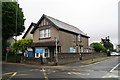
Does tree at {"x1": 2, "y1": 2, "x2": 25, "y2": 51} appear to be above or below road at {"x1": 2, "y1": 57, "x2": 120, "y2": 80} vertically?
above

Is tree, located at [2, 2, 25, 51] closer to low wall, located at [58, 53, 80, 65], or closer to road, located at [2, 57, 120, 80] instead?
low wall, located at [58, 53, 80, 65]

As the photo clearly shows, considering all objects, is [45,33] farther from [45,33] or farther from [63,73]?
[63,73]

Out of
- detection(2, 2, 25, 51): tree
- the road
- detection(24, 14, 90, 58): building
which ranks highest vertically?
detection(2, 2, 25, 51): tree

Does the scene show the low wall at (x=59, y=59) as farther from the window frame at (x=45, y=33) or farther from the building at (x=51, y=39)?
the window frame at (x=45, y=33)

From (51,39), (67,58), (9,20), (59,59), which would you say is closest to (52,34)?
(51,39)

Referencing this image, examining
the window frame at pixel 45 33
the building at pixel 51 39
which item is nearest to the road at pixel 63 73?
the building at pixel 51 39

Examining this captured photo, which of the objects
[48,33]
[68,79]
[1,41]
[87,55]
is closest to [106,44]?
[87,55]

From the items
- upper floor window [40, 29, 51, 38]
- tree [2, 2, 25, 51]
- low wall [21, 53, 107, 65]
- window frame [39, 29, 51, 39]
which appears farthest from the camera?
tree [2, 2, 25, 51]

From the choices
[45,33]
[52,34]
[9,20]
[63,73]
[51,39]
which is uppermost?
[9,20]

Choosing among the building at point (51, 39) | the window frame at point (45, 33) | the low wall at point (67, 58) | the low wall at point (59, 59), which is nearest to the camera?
the low wall at point (59, 59)

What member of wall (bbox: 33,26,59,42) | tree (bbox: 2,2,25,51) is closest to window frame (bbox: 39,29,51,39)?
wall (bbox: 33,26,59,42)

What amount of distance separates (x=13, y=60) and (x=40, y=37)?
23.2 feet

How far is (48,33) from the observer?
958 inches

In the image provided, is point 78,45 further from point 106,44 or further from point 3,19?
point 106,44
